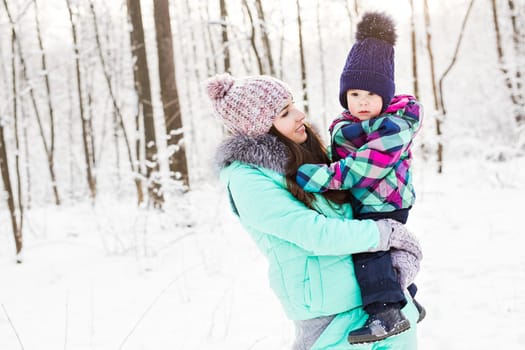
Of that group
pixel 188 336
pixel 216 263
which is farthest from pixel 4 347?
pixel 216 263

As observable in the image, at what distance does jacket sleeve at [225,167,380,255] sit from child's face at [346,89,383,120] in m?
0.47

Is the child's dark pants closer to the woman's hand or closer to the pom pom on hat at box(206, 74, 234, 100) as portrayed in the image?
the woman's hand

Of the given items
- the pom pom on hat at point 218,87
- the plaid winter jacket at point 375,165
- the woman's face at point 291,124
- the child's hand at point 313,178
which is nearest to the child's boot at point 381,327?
the plaid winter jacket at point 375,165

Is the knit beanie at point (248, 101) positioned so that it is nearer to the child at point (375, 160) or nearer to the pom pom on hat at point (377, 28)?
the child at point (375, 160)

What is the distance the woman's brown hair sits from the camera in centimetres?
160

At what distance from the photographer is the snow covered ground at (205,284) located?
3.38 metres

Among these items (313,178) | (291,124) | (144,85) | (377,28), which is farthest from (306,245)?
(144,85)

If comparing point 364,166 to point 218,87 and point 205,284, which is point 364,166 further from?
point 205,284

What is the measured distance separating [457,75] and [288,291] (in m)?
24.6

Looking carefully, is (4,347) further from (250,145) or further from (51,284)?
(250,145)

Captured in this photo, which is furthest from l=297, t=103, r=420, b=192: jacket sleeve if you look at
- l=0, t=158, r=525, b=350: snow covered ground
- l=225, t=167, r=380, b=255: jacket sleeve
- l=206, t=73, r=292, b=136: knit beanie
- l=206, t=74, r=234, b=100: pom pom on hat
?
l=0, t=158, r=525, b=350: snow covered ground

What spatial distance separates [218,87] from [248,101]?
0.15 meters

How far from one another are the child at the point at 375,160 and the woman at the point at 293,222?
0.20 ft

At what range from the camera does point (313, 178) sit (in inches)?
62.4
